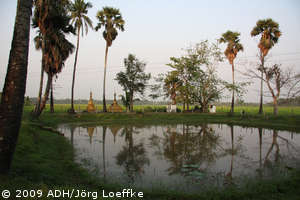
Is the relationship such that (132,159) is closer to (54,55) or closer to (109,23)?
(54,55)

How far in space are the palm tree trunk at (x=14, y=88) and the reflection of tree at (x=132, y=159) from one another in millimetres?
3708

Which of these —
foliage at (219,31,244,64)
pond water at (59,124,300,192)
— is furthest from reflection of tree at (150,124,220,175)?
foliage at (219,31,244,64)

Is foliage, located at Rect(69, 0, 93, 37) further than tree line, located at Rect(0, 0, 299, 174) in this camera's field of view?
Result: Yes

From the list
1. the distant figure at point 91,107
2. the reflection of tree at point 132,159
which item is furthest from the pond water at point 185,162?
the distant figure at point 91,107

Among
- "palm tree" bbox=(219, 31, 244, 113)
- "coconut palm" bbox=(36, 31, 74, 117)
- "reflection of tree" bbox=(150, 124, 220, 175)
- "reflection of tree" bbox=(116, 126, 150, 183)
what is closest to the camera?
"reflection of tree" bbox=(116, 126, 150, 183)

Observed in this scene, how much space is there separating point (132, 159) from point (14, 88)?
6.01 metres

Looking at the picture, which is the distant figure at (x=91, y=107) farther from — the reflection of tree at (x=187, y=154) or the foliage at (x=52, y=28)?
the reflection of tree at (x=187, y=154)

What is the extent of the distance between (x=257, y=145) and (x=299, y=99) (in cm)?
1566

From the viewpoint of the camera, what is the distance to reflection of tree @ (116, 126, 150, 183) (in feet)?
24.0

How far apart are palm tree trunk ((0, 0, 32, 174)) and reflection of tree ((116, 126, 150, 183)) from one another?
3.71m

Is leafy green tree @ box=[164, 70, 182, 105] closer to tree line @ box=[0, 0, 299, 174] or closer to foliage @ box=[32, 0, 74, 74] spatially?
tree line @ box=[0, 0, 299, 174]

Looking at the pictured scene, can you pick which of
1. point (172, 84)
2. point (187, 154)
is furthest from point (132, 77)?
point (187, 154)

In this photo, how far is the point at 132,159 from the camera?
9180 mm

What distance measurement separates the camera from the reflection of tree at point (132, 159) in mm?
7307
